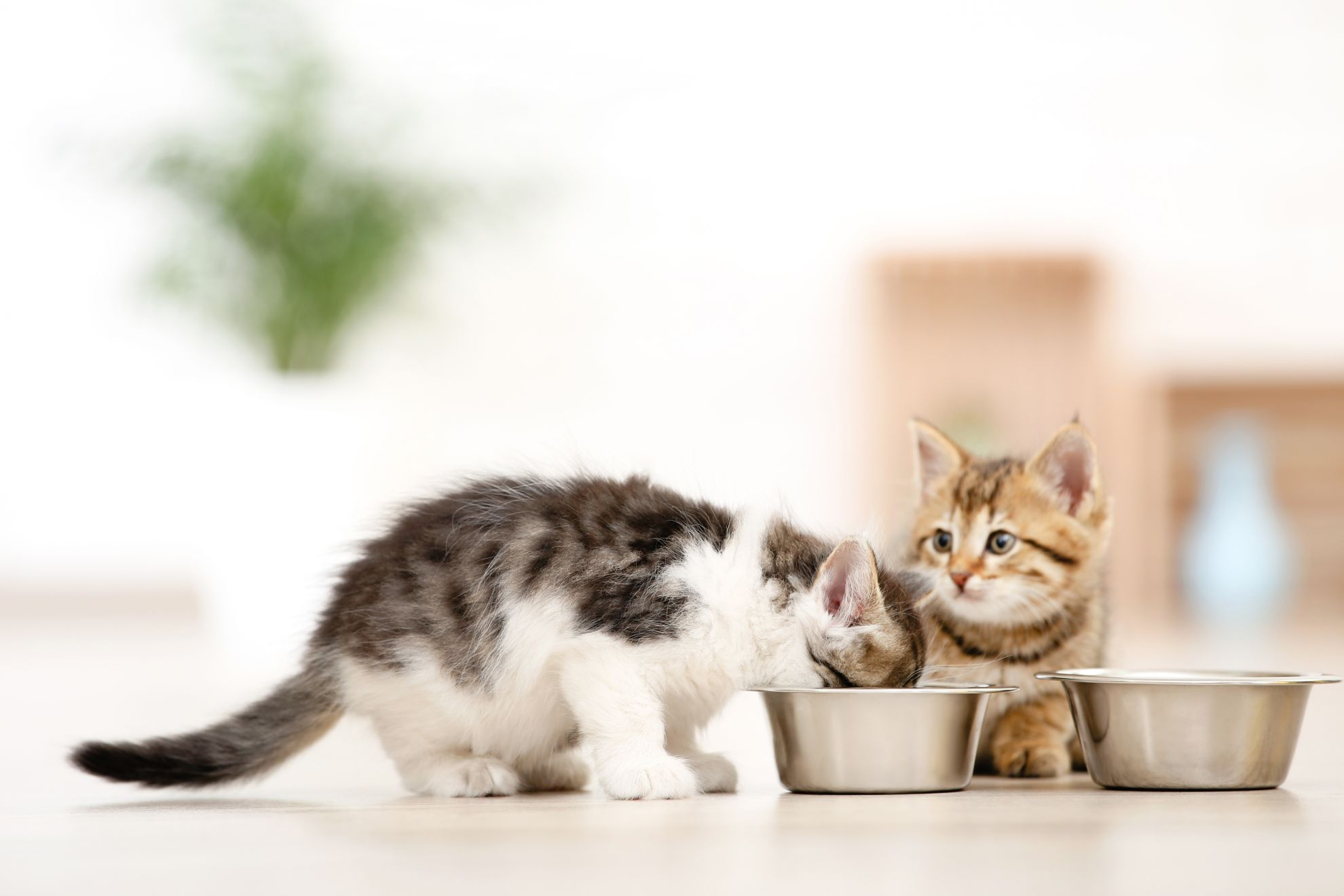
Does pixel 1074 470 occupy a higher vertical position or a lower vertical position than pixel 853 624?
higher

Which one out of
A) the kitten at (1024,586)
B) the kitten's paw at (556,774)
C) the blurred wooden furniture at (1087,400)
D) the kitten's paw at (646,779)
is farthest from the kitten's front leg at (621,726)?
the blurred wooden furniture at (1087,400)

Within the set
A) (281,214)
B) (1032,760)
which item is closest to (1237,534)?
(281,214)

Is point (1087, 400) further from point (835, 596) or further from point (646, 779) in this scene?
point (646, 779)

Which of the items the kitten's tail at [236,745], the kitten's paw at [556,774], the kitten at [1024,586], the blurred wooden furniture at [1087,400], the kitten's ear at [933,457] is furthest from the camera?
the blurred wooden furniture at [1087,400]

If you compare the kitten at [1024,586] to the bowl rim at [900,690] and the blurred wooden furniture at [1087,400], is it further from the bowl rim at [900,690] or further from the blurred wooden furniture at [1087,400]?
the blurred wooden furniture at [1087,400]

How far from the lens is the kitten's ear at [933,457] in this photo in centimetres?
220

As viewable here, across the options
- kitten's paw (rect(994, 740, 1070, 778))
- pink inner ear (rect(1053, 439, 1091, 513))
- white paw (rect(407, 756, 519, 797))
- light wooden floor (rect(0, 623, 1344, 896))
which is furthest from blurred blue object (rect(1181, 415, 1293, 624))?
white paw (rect(407, 756, 519, 797))

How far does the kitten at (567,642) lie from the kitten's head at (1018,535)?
21 centimetres

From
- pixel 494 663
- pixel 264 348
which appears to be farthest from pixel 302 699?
pixel 264 348

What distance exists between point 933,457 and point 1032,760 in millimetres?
527

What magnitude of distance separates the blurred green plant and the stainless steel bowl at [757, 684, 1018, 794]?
3064 millimetres

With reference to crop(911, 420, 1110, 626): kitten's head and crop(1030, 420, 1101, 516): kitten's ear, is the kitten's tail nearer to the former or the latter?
crop(911, 420, 1110, 626): kitten's head

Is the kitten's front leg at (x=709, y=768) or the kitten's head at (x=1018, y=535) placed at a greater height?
the kitten's head at (x=1018, y=535)

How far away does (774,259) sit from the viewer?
654 centimetres
